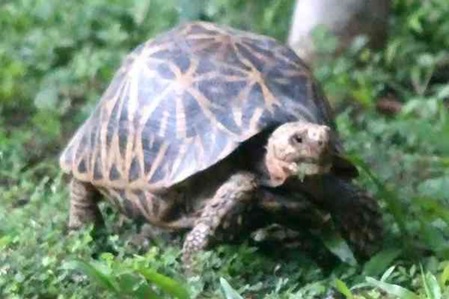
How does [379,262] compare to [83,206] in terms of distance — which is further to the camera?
[83,206]

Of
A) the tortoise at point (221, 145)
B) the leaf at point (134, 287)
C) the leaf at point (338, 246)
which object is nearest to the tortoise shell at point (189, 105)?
the tortoise at point (221, 145)

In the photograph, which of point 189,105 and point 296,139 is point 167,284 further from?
point 189,105

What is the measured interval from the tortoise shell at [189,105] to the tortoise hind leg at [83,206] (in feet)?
0.29

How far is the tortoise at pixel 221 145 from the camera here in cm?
468

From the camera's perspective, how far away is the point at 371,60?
7301 mm

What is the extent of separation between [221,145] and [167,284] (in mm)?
667

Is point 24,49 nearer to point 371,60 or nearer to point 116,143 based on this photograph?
point 371,60

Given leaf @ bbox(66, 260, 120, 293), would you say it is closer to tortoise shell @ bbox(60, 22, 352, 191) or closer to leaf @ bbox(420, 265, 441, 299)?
tortoise shell @ bbox(60, 22, 352, 191)

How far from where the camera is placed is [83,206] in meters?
5.29

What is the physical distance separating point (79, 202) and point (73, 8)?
9.81 feet

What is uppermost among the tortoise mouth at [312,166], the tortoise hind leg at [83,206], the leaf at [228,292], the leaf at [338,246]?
the tortoise mouth at [312,166]

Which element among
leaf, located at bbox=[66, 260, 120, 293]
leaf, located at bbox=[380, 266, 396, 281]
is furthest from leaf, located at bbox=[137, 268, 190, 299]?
leaf, located at bbox=[380, 266, 396, 281]

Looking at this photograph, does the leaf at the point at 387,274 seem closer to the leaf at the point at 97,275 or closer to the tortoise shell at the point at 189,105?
the tortoise shell at the point at 189,105

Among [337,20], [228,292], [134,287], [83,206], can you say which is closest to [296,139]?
[228,292]
